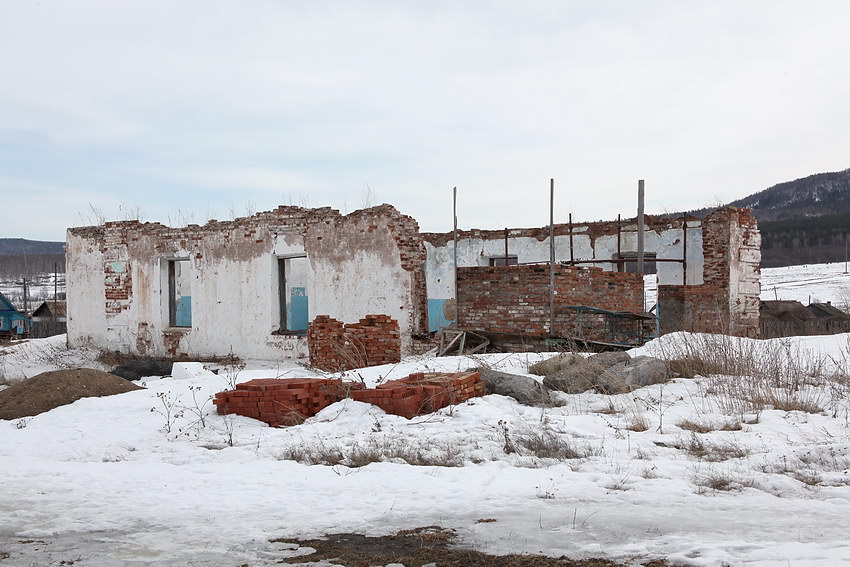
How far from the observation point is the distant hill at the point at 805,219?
74875 millimetres

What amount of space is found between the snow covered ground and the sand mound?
365 mm

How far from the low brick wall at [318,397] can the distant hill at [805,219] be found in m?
53.7

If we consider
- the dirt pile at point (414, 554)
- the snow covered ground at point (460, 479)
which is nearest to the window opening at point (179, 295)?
the snow covered ground at point (460, 479)

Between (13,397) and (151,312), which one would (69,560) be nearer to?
(13,397)

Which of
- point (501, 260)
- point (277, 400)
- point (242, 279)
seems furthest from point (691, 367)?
point (501, 260)

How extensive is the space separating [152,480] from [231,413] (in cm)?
206

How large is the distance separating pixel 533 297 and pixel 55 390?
7860 millimetres

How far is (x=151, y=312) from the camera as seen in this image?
663 inches

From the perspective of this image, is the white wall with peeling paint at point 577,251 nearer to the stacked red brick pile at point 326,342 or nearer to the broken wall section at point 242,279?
the broken wall section at point 242,279

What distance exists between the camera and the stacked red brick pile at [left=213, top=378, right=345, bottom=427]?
6.99 meters

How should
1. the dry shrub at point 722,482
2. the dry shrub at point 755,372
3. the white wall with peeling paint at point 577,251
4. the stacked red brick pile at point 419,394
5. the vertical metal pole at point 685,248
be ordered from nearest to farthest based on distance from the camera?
the dry shrub at point 722,482 < the dry shrub at point 755,372 < the stacked red brick pile at point 419,394 < the vertical metal pole at point 685,248 < the white wall with peeling paint at point 577,251

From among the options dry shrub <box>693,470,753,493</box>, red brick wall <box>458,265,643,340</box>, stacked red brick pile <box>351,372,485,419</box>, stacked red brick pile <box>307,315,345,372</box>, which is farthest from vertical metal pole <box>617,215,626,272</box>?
dry shrub <box>693,470,753,493</box>

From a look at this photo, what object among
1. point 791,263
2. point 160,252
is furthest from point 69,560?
point 791,263

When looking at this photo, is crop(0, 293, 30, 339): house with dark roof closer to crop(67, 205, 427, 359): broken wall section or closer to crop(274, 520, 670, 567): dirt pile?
crop(67, 205, 427, 359): broken wall section
